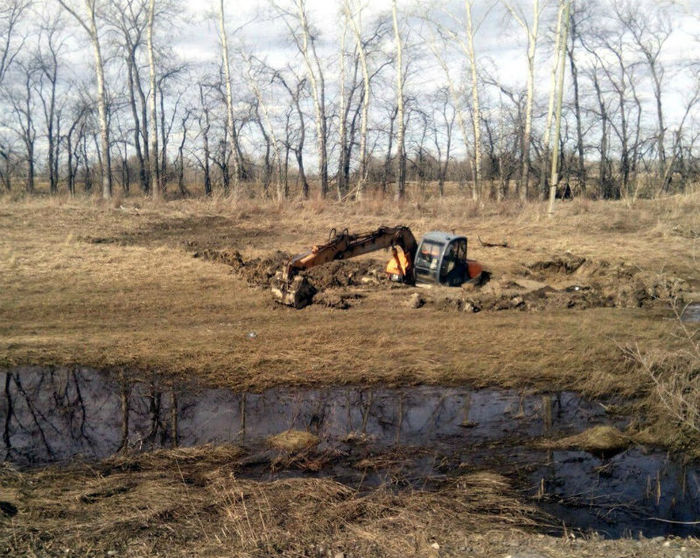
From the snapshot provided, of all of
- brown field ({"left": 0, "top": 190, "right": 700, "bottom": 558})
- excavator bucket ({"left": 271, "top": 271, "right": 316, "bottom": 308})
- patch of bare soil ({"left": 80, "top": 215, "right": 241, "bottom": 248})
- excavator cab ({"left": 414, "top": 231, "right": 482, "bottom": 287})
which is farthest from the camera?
patch of bare soil ({"left": 80, "top": 215, "right": 241, "bottom": 248})

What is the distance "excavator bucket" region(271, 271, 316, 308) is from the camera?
1371cm

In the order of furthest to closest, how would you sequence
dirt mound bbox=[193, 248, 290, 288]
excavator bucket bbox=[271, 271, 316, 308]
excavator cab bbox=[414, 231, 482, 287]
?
dirt mound bbox=[193, 248, 290, 288]
excavator cab bbox=[414, 231, 482, 287]
excavator bucket bbox=[271, 271, 316, 308]

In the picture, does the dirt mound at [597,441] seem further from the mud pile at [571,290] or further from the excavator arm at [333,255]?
the excavator arm at [333,255]

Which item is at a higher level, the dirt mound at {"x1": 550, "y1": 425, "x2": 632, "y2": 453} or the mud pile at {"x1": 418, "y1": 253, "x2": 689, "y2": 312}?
the mud pile at {"x1": 418, "y1": 253, "x2": 689, "y2": 312}

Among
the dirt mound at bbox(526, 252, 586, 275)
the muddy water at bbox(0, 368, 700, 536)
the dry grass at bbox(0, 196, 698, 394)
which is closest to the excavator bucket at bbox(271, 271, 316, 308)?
the dry grass at bbox(0, 196, 698, 394)

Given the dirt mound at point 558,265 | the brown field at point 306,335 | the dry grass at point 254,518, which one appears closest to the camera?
the dry grass at point 254,518

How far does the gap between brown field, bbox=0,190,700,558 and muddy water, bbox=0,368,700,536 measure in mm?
468

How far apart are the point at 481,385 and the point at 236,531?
18.1 feet

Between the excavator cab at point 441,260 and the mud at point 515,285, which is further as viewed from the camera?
the excavator cab at point 441,260

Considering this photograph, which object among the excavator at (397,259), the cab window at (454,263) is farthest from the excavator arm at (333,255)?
the cab window at (454,263)

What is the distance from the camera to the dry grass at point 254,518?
5.40 meters

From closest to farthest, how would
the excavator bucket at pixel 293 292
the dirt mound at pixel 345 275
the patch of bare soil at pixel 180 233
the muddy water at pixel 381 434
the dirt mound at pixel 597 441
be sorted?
the muddy water at pixel 381 434
the dirt mound at pixel 597 441
the excavator bucket at pixel 293 292
the dirt mound at pixel 345 275
the patch of bare soil at pixel 180 233

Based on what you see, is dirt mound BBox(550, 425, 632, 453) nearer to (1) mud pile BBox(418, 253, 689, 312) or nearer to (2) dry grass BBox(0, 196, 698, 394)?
(2) dry grass BBox(0, 196, 698, 394)

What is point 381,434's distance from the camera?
27.7 ft
